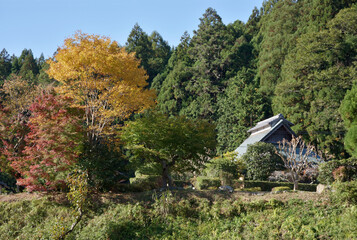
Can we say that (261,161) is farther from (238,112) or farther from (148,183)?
(238,112)

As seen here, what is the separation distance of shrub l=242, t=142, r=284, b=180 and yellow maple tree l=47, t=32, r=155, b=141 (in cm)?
1072

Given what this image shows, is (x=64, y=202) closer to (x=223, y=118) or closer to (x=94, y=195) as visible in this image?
(x=94, y=195)

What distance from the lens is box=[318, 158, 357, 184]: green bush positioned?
1231 centimetres

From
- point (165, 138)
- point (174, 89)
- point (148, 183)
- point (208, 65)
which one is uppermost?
point (208, 65)

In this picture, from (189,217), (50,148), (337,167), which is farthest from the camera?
(50,148)

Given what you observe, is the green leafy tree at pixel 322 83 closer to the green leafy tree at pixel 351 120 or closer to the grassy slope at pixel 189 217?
the green leafy tree at pixel 351 120

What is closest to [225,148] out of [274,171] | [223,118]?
[223,118]

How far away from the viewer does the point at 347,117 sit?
21969 mm

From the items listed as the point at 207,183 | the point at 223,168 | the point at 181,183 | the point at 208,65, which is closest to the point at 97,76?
the point at 207,183

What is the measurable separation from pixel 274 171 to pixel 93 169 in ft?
45.1

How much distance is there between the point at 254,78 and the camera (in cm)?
4519

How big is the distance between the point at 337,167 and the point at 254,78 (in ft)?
110

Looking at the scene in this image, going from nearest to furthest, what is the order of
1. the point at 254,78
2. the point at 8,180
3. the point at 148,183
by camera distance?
the point at 148,183 → the point at 8,180 → the point at 254,78

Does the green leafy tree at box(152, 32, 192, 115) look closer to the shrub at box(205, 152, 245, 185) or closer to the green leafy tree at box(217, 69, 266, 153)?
the green leafy tree at box(217, 69, 266, 153)
